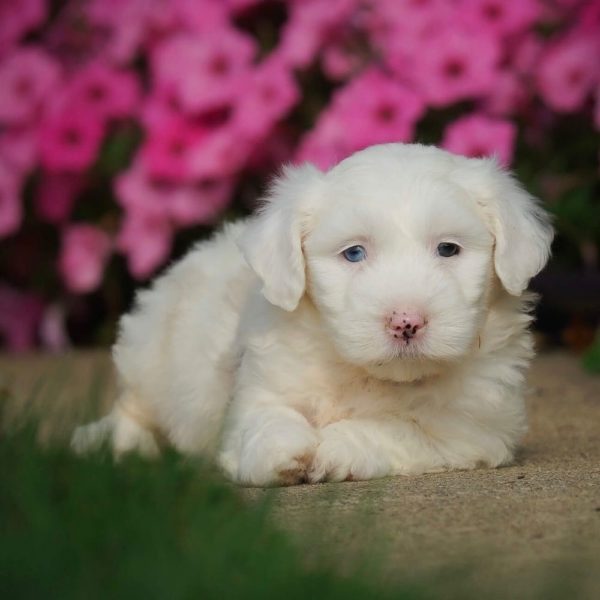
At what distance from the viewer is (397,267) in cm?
375

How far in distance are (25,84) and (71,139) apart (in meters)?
0.53

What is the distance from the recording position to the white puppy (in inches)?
147

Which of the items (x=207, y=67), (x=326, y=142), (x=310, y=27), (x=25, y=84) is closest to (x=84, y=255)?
(x=25, y=84)

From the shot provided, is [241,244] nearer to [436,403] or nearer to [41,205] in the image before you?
→ [436,403]

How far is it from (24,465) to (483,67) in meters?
4.88

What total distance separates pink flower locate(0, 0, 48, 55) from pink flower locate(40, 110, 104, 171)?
0.73m

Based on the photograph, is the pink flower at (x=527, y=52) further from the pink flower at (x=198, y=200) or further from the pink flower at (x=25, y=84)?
the pink flower at (x=25, y=84)

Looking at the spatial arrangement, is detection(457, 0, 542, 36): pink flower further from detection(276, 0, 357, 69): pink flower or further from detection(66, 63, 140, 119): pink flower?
detection(66, 63, 140, 119): pink flower

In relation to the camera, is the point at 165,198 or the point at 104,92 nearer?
the point at 165,198

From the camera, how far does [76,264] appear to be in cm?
852

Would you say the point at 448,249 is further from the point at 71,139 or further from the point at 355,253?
the point at 71,139

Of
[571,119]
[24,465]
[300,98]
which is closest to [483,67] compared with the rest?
[571,119]

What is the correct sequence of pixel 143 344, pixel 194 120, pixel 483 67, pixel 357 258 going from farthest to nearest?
1. pixel 194 120
2. pixel 483 67
3. pixel 143 344
4. pixel 357 258

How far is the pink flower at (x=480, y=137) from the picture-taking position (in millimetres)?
7152
